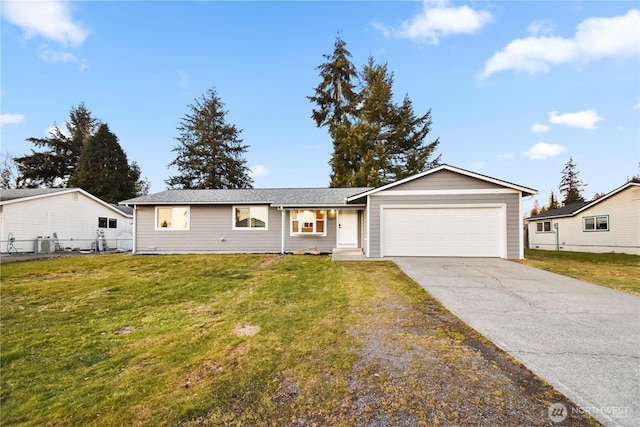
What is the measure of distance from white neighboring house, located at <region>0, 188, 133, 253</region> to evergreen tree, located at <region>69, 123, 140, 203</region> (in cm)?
966

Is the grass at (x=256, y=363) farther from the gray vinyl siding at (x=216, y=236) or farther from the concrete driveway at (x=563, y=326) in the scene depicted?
the gray vinyl siding at (x=216, y=236)

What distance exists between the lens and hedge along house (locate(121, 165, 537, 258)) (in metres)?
10.6

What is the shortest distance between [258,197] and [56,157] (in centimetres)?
3058

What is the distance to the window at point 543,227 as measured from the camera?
2173 cm

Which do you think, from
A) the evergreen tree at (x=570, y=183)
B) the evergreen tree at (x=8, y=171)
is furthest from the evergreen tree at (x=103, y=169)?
the evergreen tree at (x=570, y=183)

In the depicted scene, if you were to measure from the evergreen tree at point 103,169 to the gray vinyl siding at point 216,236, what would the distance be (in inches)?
712

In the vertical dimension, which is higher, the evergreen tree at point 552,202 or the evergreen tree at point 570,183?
the evergreen tree at point 570,183

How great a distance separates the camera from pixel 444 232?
1074 cm

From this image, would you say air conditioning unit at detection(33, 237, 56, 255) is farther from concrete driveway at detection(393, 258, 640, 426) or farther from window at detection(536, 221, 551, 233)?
window at detection(536, 221, 551, 233)

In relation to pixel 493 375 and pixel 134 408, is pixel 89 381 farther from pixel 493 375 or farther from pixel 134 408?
pixel 493 375

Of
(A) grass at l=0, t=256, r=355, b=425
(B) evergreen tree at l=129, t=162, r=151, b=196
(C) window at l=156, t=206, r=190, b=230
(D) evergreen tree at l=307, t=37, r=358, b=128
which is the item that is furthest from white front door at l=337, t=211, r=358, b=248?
(B) evergreen tree at l=129, t=162, r=151, b=196

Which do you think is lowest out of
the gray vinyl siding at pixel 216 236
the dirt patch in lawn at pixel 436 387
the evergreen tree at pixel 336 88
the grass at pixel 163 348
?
the grass at pixel 163 348

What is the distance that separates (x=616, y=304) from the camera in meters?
5.03

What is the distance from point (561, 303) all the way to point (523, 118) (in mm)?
15334
